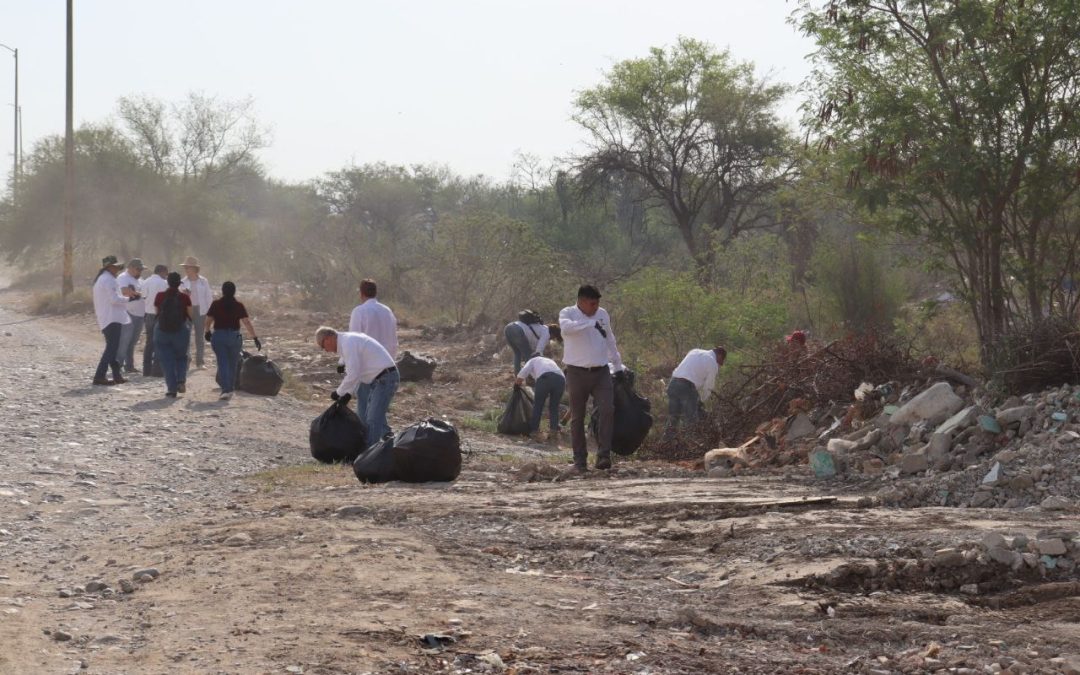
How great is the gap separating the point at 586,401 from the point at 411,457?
1.79 m

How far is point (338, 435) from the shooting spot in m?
12.1

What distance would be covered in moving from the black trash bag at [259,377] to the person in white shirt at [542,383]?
11.5 feet

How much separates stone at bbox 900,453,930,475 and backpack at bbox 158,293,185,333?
908 centimetres

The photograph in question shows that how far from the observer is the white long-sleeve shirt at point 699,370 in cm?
1424

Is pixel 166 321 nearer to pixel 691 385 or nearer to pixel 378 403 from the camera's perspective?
pixel 378 403

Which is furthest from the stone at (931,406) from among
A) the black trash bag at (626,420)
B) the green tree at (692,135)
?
the green tree at (692,135)

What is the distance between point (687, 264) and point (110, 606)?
89.5 ft

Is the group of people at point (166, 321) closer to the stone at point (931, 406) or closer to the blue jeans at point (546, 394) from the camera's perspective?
the blue jeans at point (546, 394)

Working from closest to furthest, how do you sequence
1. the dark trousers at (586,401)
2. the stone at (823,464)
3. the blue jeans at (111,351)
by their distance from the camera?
the stone at (823,464) → the dark trousers at (586,401) → the blue jeans at (111,351)

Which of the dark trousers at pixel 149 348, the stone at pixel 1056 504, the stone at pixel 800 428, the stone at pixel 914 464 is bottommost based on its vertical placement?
the stone at pixel 1056 504

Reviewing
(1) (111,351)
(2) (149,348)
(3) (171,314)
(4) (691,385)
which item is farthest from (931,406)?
(2) (149,348)

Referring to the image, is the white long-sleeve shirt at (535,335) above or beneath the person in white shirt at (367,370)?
above

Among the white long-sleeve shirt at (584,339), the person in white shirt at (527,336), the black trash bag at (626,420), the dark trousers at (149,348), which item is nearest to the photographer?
the white long-sleeve shirt at (584,339)

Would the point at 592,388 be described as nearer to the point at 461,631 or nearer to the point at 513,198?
the point at 461,631
